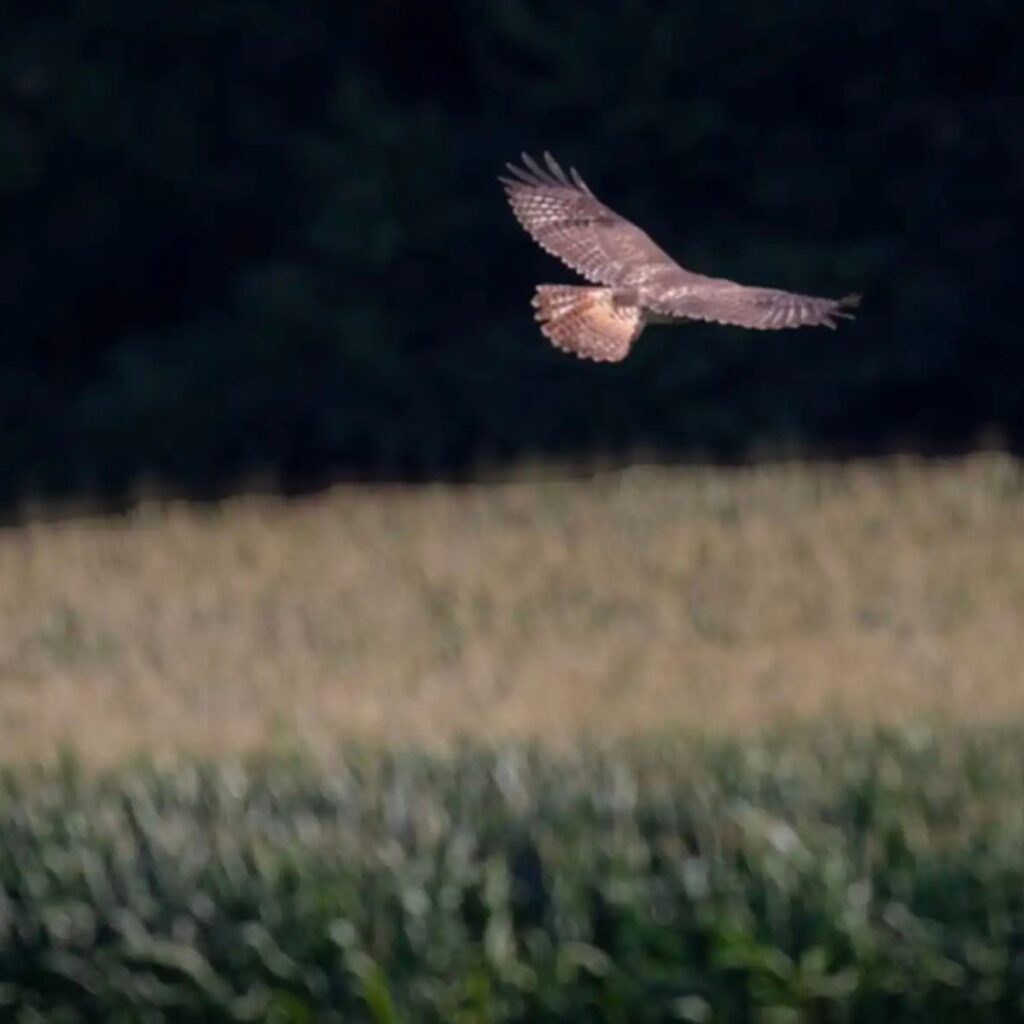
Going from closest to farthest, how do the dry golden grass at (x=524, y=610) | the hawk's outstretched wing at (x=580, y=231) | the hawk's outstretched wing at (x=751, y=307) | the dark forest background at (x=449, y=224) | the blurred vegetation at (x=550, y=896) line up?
1. the hawk's outstretched wing at (x=751, y=307)
2. the hawk's outstretched wing at (x=580, y=231)
3. the blurred vegetation at (x=550, y=896)
4. the dry golden grass at (x=524, y=610)
5. the dark forest background at (x=449, y=224)

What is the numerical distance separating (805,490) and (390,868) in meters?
3.90

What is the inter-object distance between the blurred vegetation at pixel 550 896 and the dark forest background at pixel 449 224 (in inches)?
237

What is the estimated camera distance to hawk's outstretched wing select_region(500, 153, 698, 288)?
2.86 meters

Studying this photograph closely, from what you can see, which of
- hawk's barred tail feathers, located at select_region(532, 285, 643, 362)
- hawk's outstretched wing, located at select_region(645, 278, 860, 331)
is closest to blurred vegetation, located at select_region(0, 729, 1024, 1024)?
hawk's barred tail feathers, located at select_region(532, 285, 643, 362)

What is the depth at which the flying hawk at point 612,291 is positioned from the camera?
239 cm

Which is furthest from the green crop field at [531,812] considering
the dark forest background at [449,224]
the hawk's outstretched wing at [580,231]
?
the dark forest background at [449,224]

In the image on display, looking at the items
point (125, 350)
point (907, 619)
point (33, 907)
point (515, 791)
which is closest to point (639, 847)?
point (515, 791)

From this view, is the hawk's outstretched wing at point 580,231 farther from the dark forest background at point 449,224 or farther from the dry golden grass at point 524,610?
the dark forest background at point 449,224

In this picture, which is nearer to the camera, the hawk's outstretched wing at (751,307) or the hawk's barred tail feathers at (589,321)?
the hawk's outstretched wing at (751,307)

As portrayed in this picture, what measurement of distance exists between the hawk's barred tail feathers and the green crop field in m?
1.97

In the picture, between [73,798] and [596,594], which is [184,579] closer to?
[596,594]

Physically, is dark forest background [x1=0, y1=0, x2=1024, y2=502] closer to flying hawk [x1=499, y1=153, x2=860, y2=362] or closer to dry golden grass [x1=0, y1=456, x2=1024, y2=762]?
dry golden grass [x1=0, y1=456, x2=1024, y2=762]

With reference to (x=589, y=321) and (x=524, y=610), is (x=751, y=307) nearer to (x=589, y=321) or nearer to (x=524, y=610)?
Result: (x=589, y=321)

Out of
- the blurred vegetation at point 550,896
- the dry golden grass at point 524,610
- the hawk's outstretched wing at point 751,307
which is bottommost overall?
the blurred vegetation at point 550,896
